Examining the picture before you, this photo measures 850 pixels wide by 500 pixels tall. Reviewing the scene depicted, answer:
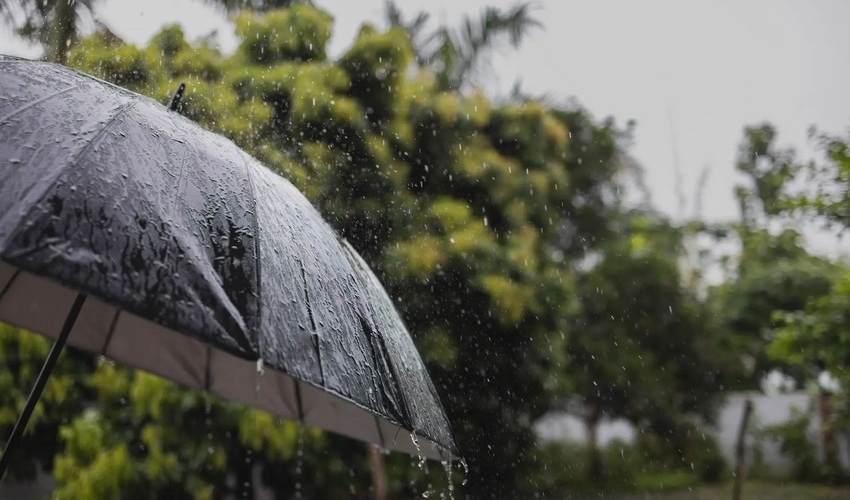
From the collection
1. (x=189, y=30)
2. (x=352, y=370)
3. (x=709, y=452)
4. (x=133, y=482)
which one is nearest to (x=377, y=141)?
(x=189, y=30)

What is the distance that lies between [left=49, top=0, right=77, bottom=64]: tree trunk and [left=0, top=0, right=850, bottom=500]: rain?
15 millimetres

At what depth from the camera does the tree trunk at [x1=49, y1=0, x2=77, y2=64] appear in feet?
13.1

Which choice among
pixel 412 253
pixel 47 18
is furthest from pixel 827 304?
pixel 47 18

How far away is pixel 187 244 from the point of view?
88 centimetres

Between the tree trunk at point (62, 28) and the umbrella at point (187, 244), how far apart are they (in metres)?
3.17

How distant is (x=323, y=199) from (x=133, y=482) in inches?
73.6

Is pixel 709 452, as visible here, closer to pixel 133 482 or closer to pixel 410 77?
pixel 410 77

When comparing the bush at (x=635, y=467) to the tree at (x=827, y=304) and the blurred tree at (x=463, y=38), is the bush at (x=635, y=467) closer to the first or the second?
the tree at (x=827, y=304)

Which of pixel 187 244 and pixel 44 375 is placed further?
pixel 44 375

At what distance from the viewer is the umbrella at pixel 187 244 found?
2.53 ft

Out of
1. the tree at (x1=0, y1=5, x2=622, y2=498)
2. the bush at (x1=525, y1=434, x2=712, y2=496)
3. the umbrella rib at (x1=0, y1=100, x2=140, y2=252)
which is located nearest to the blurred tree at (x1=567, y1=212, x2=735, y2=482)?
the bush at (x1=525, y1=434, x2=712, y2=496)

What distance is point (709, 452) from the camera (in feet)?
29.9

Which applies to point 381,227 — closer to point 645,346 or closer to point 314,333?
point 314,333

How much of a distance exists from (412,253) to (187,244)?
135 inches
